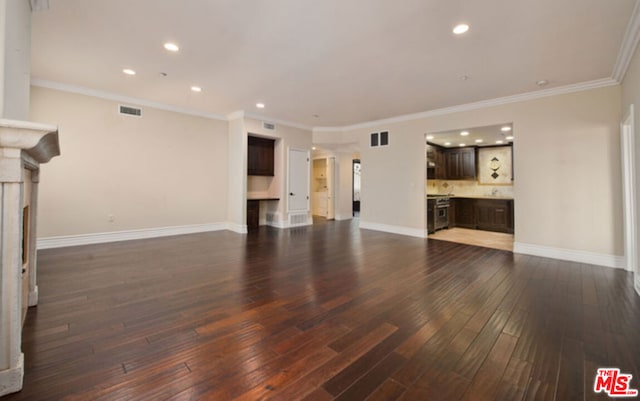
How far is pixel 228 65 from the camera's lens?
392 centimetres

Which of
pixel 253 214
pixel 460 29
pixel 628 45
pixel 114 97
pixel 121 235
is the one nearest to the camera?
pixel 460 29

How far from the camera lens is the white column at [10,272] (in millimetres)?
1417

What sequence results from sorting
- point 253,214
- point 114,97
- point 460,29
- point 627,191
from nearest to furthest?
point 460,29, point 627,191, point 114,97, point 253,214

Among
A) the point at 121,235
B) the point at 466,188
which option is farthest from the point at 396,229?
the point at 121,235

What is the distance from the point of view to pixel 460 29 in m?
Result: 2.94

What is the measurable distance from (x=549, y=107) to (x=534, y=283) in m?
3.28

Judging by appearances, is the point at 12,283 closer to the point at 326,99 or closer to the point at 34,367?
the point at 34,367

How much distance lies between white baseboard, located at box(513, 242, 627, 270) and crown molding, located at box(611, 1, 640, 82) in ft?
8.82

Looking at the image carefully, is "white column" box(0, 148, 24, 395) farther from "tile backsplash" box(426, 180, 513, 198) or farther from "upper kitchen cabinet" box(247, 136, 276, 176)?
"tile backsplash" box(426, 180, 513, 198)

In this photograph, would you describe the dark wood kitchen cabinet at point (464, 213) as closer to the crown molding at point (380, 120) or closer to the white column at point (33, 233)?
the crown molding at point (380, 120)

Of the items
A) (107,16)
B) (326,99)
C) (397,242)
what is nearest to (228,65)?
(107,16)

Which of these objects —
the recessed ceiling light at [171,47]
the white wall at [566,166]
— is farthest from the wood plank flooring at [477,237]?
the recessed ceiling light at [171,47]

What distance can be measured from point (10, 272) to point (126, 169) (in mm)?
4740

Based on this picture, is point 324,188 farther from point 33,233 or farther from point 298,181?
point 33,233
